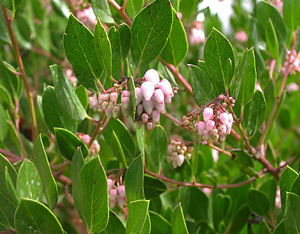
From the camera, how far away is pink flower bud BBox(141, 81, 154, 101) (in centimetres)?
97

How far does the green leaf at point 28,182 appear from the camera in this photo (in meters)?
0.92

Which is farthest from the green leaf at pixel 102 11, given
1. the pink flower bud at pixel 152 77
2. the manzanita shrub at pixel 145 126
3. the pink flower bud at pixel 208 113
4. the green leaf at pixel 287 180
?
the green leaf at pixel 287 180

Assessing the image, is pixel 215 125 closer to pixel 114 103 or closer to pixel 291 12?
pixel 114 103

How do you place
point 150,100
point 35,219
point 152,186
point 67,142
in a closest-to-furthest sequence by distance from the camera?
point 35,219, point 150,100, point 67,142, point 152,186

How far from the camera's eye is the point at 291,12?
1.44 meters

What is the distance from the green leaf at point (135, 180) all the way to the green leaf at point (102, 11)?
485mm

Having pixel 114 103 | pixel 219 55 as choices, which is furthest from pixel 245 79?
pixel 114 103

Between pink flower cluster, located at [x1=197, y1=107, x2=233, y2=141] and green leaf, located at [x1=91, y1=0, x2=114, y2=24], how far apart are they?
46 cm

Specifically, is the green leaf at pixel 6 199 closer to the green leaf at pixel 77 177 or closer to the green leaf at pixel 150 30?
the green leaf at pixel 77 177

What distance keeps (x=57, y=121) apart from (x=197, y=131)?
1.56 ft

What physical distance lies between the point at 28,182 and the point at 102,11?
0.61 m

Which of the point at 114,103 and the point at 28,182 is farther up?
the point at 114,103

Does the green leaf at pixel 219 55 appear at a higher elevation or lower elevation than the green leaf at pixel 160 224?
higher

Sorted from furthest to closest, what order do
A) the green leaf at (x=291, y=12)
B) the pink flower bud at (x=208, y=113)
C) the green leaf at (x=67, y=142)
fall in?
the green leaf at (x=291, y=12) → the green leaf at (x=67, y=142) → the pink flower bud at (x=208, y=113)
